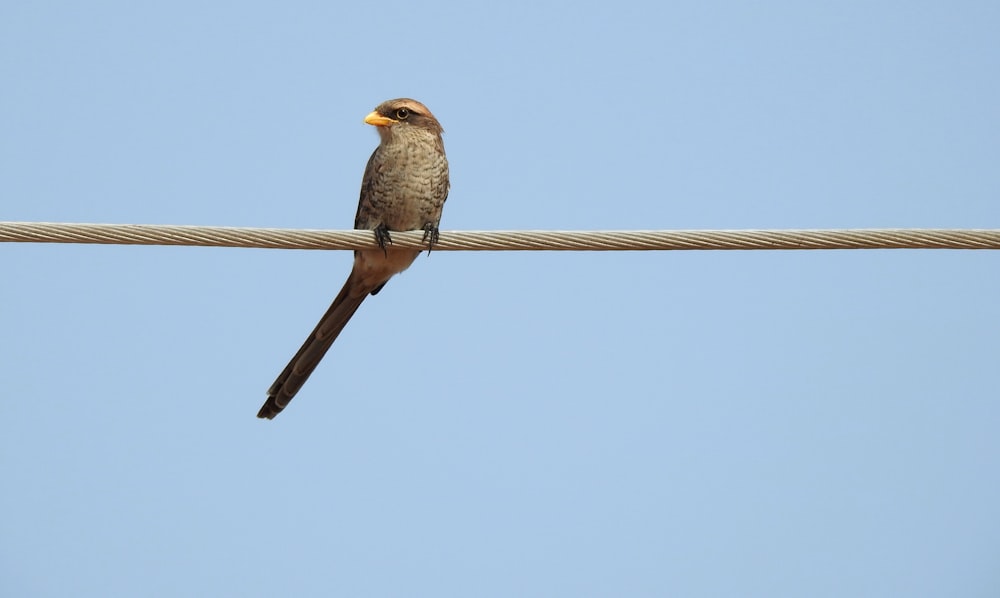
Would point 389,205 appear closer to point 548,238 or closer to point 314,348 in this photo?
point 314,348

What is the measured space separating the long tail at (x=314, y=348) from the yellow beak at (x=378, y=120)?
88 cm

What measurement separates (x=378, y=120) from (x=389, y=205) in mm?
514

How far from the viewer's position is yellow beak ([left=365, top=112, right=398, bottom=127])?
23.0ft

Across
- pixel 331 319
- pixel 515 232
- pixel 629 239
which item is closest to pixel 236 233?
pixel 515 232

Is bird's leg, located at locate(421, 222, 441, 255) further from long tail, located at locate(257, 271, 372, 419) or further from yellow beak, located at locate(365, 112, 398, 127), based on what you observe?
yellow beak, located at locate(365, 112, 398, 127)

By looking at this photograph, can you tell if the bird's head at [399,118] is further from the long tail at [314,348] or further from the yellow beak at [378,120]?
the long tail at [314,348]

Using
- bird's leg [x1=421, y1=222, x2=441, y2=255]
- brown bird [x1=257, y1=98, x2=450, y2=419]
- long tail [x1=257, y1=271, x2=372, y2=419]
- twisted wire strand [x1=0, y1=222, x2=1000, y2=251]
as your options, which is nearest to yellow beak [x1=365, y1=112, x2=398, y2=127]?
brown bird [x1=257, y1=98, x2=450, y2=419]

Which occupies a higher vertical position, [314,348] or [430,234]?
[430,234]

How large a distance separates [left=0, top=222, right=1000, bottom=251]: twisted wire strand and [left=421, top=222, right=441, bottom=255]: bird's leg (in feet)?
1.79

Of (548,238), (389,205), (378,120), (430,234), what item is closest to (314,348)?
(389,205)

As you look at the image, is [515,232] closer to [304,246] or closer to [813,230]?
[304,246]

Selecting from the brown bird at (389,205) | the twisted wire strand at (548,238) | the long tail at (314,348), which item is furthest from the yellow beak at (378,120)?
the twisted wire strand at (548,238)

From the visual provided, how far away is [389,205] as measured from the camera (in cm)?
696

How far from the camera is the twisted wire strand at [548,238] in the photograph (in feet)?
15.4
